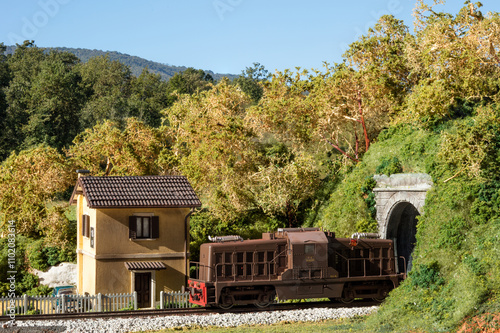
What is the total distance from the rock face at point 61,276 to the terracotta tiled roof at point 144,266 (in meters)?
9.74

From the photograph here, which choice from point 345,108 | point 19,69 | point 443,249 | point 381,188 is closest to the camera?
point 443,249

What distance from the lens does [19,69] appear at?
95000 millimetres

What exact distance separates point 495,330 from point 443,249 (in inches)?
238

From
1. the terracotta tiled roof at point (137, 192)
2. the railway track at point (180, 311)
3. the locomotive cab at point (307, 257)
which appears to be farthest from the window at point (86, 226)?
the locomotive cab at point (307, 257)

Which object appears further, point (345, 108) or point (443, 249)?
point (345, 108)

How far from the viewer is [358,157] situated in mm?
37469

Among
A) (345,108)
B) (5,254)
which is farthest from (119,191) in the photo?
(345,108)

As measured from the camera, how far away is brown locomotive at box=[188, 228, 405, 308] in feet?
79.8

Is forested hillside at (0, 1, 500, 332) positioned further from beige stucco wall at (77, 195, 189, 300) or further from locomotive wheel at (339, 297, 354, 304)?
beige stucco wall at (77, 195, 189, 300)

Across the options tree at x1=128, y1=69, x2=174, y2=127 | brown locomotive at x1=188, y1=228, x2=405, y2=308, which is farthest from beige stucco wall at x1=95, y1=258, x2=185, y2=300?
tree at x1=128, y1=69, x2=174, y2=127

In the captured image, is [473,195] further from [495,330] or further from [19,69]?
[19,69]

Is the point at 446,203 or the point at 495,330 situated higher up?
the point at 446,203

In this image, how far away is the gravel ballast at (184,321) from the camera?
2050 centimetres

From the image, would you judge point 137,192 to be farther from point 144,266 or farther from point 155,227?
point 144,266
